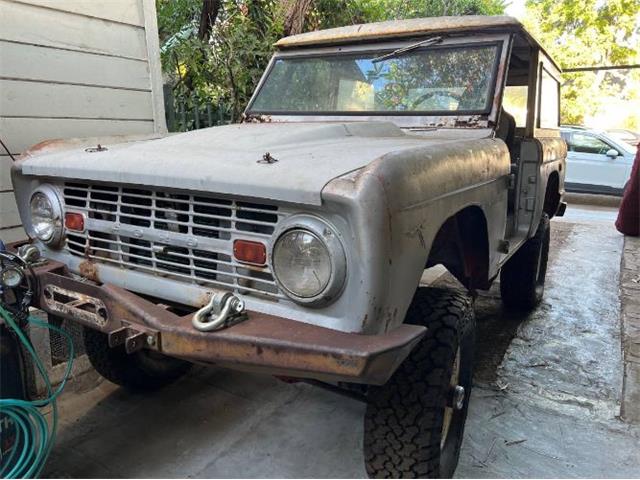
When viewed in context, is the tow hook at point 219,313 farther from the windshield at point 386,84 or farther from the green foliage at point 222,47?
the green foliage at point 222,47

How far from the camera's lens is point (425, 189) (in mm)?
1832

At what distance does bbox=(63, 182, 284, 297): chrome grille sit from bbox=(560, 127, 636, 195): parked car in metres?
11.3

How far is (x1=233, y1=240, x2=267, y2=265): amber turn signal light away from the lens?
5.87 feet

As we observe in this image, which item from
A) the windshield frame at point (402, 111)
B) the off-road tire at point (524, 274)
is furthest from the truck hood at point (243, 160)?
the off-road tire at point (524, 274)

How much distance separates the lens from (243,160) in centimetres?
193

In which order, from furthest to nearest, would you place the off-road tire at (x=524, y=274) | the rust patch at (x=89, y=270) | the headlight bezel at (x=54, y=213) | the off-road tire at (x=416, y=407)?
1. the off-road tire at (x=524, y=274)
2. the headlight bezel at (x=54, y=213)
3. the rust patch at (x=89, y=270)
4. the off-road tire at (x=416, y=407)

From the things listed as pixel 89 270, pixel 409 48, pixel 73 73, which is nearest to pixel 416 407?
pixel 89 270

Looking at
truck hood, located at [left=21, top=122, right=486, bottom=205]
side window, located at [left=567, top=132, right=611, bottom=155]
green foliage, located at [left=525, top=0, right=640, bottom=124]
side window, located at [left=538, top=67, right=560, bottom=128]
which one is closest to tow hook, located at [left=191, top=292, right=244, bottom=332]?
truck hood, located at [left=21, top=122, right=486, bottom=205]

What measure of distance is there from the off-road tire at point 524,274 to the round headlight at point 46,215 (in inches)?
128

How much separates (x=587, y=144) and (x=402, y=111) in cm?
1035

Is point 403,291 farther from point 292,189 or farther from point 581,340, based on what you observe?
point 581,340

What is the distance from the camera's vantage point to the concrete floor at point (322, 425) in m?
2.47

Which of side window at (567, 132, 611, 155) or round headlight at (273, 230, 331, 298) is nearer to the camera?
round headlight at (273, 230, 331, 298)

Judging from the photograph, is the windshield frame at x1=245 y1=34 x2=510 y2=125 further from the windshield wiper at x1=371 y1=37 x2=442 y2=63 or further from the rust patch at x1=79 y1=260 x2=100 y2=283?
the rust patch at x1=79 y1=260 x2=100 y2=283
